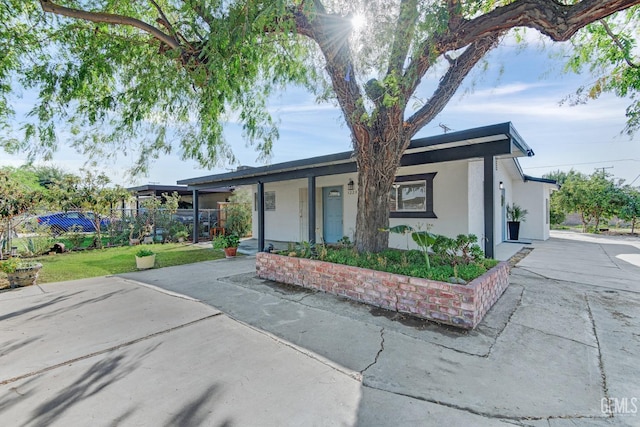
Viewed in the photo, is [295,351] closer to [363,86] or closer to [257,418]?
[257,418]

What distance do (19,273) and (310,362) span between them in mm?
6546

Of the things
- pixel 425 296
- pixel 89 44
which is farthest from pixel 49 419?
pixel 89 44

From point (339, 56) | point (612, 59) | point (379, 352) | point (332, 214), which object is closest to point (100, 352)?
point (379, 352)

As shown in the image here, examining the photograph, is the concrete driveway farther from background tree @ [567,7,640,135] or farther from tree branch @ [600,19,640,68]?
tree branch @ [600,19,640,68]

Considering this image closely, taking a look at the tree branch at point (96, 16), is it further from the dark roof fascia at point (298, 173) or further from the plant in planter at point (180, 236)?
the plant in planter at point (180, 236)

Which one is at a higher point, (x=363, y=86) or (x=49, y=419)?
(x=363, y=86)

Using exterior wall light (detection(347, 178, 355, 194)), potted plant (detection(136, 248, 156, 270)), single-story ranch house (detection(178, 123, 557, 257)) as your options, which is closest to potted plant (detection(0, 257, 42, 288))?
potted plant (detection(136, 248, 156, 270))

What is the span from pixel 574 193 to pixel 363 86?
60.7 feet

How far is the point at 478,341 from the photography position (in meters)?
3.30

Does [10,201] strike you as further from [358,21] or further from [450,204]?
[450,204]

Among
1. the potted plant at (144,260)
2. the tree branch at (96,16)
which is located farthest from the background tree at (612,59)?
the potted plant at (144,260)

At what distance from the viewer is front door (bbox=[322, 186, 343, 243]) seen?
1067cm

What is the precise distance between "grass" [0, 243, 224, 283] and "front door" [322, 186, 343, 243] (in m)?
3.88

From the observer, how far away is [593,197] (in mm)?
16266
